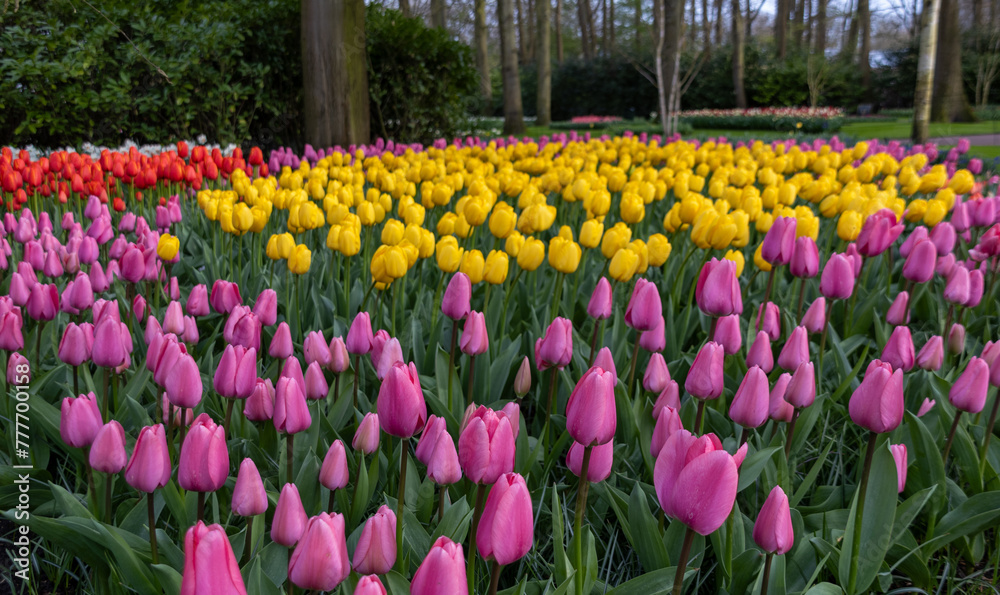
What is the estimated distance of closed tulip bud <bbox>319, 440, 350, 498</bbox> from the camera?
A: 135cm

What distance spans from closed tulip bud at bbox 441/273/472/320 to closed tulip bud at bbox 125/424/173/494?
2.97 ft

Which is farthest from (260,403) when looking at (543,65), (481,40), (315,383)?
(481,40)

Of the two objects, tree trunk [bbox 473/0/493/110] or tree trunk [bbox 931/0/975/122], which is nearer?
tree trunk [bbox 931/0/975/122]

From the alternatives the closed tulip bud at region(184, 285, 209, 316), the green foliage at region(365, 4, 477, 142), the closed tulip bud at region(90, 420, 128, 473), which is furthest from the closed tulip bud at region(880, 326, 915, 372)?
the green foliage at region(365, 4, 477, 142)

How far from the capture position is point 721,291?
1960 millimetres

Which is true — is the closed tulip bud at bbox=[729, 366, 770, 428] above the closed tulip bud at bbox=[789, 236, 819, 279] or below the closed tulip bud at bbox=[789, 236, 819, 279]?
below

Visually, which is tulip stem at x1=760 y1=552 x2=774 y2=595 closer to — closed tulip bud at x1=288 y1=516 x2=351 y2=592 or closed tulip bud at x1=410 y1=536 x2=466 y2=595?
closed tulip bud at x1=410 y1=536 x2=466 y2=595

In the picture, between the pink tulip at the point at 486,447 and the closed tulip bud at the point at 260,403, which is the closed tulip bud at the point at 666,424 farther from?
the closed tulip bud at the point at 260,403

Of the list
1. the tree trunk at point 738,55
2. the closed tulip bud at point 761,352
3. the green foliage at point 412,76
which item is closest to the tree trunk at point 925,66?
the green foliage at point 412,76

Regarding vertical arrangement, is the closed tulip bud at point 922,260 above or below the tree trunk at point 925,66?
below

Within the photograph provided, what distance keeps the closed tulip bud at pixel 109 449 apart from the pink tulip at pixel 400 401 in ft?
1.63

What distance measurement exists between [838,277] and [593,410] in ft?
4.81
